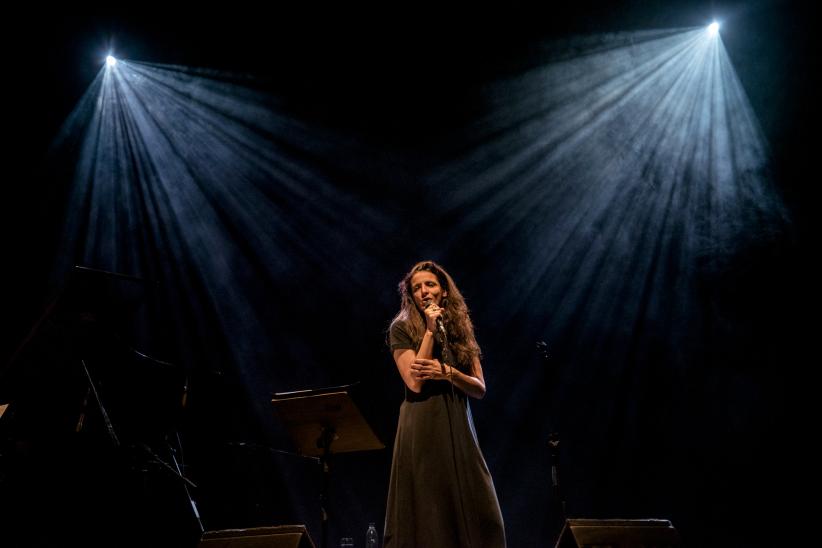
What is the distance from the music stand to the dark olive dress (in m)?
0.62

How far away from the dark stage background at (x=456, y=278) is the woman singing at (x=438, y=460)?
5.98ft

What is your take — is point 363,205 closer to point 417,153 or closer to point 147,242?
point 417,153

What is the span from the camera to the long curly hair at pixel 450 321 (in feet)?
9.41

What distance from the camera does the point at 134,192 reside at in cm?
641

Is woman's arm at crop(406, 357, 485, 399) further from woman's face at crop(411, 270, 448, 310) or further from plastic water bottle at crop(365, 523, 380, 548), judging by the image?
A: plastic water bottle at crop(365, 523, 380, 548)

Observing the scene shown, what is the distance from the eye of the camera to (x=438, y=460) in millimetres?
2414

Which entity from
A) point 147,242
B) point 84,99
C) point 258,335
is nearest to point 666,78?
point 258,335

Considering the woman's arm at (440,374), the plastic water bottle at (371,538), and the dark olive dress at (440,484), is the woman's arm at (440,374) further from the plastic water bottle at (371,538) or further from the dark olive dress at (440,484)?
the plastic water bottle at (371,538)

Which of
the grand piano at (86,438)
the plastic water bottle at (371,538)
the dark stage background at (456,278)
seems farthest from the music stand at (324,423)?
the plastic water bottle at (371,538)

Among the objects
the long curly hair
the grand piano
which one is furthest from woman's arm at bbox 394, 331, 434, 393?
the grand piano

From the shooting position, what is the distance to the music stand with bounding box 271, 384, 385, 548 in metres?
3.08

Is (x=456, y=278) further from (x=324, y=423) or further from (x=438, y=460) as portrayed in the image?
(x=438, y=460)

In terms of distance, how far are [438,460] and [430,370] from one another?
39 centimetres

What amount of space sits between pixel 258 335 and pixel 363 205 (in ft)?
6.10
